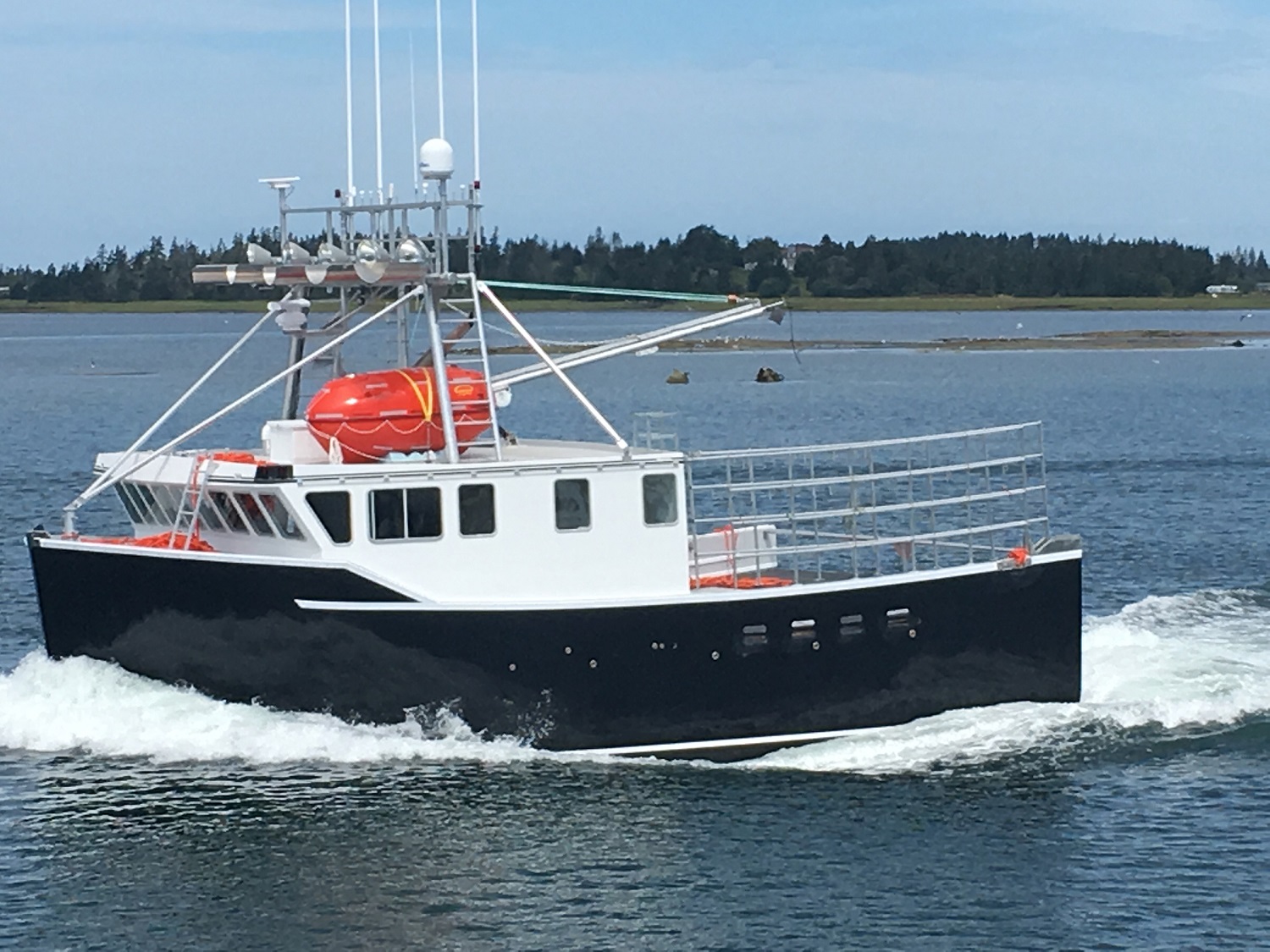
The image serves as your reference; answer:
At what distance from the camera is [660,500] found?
21031 millimetres

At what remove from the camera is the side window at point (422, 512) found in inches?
806

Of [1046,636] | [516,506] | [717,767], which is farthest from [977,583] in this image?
[516,506]

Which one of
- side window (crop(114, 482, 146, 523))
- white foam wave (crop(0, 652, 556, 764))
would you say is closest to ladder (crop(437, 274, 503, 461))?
white foam wave (crop(0, 652, 556, 764))

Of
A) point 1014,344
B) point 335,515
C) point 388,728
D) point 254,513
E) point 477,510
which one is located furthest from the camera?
point 1014,344

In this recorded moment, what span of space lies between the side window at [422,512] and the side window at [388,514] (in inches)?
2.7

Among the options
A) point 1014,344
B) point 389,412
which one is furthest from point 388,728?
point 1014,344

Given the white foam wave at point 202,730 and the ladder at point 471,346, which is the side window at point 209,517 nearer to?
the white foam wave at point 202,730

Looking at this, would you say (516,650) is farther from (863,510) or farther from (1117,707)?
(1117,707)

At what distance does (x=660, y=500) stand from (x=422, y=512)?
8.18ft

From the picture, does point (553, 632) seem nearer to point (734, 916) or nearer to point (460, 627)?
point (460, 627)

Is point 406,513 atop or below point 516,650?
atop

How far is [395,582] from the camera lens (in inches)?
806

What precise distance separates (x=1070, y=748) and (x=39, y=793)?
10.9 m

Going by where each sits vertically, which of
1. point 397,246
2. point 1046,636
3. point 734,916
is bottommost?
point 734,916
